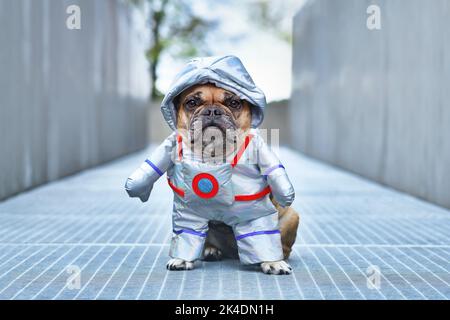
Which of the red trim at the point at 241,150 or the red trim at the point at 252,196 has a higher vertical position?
the red trim at the point at 241,150

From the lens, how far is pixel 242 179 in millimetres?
3789

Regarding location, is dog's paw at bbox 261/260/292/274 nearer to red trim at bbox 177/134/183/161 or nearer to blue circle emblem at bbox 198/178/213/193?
→ blue circle emblem at bbox 198/178/213/193

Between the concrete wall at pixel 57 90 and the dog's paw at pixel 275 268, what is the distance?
439 cm

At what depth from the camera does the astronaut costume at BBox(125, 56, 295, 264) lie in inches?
145

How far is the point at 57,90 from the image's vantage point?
10102 mm

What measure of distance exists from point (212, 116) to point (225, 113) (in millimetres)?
83

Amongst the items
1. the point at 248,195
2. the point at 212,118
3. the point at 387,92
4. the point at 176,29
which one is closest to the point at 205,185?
the point at 248,195

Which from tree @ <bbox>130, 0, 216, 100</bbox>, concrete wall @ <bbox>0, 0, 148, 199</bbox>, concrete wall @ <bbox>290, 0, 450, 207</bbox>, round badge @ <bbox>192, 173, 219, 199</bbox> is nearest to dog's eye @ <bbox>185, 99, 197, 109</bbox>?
round badge @ <bbox>192, 173, 219, 199</bbox>

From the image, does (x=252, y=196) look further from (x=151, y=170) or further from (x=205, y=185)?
(x=151, y=170)

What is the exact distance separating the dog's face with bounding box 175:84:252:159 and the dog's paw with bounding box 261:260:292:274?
0.69m

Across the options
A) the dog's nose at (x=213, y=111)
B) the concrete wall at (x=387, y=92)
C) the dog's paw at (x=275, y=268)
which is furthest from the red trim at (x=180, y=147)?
the concrete wall at (x=387, y=92)

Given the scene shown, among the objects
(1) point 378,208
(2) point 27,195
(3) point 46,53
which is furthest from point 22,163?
(1) point 378,208

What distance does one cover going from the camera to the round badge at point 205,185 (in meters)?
3.68

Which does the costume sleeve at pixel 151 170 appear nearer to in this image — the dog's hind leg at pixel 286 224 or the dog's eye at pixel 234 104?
the dog's eye at pixel 234 104
